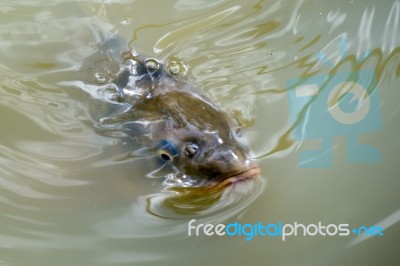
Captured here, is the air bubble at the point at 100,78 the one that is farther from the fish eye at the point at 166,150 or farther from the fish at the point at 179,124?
the fish eye at the point at 166,150

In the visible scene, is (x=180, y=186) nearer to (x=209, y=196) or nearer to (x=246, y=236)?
(x=209, y=196)

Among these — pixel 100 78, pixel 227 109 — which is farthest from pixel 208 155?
pixel 100 78

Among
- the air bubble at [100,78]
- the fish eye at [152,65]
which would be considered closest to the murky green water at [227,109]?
the air bubble at [100,78]

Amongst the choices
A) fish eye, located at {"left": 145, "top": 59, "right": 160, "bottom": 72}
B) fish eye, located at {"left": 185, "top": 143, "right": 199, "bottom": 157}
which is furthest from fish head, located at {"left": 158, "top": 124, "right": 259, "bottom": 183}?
fish eye, located at {"left": 145, "top": 59, "right": 160, "bottom": 72}

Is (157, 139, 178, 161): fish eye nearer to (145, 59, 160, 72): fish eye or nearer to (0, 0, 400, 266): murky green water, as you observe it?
(0, 0, 400, 266): murky green water

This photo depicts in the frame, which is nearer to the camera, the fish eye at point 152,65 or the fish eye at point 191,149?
the fish eye at point 191,149

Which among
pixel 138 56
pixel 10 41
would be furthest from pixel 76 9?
pixel 138 56

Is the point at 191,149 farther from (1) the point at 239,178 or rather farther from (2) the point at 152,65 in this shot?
(2) the point at 152,65
